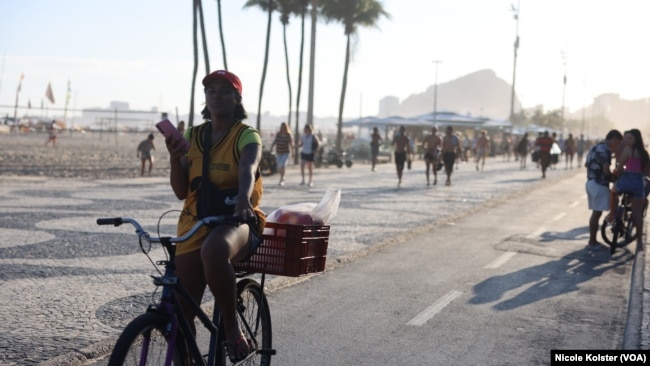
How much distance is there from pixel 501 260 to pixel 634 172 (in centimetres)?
252

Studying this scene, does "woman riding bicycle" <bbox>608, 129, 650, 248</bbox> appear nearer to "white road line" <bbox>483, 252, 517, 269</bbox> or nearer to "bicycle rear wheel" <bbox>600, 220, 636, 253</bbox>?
"bicycle rear wheel" <bbox>600, 220, 636, 253</bbox>

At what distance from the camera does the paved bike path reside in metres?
6.32

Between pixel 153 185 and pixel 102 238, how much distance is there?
11250mm

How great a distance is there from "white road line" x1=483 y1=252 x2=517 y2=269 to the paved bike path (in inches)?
62.8

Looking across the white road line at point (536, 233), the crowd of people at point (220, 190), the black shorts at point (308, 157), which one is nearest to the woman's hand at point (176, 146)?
the crowd of people at point (220, 190)

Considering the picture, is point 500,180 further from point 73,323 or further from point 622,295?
point 73,323

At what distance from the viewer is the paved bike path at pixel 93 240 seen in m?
6.32

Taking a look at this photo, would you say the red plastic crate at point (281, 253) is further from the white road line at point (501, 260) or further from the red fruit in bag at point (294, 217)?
the white road line at point (501, 260)

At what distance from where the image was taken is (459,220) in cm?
1588

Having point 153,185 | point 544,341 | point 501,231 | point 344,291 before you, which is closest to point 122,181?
point 153,185

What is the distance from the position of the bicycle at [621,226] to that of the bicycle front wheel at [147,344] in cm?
914

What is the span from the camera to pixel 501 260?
1097 centimetres

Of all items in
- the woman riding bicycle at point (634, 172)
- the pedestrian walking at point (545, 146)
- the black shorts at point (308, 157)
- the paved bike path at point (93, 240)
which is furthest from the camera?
the pedestrian walking at point (545, 146)

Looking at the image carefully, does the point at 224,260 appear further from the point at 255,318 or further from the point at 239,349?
the point at 255,318
